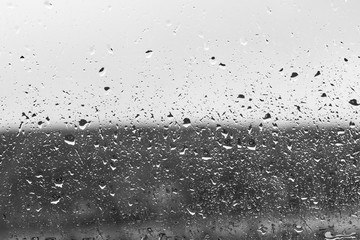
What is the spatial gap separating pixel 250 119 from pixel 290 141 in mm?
152

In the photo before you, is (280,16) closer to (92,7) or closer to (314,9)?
(314,9)

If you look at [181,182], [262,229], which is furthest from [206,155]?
[262,229]

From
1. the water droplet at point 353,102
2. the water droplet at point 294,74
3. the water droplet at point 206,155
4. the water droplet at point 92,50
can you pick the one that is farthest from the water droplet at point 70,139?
the water droplet at point 353,102

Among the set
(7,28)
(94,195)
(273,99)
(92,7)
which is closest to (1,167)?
(94,195)

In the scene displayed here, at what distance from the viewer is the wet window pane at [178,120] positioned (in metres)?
1.29

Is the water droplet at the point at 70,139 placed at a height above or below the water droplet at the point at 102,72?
below

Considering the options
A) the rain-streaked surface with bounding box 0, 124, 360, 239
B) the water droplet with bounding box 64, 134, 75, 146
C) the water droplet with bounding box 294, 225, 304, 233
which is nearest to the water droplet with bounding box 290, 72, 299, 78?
the rain-streaked surface with bounding box 0, 124, 360, 239

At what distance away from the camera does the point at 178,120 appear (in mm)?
1312

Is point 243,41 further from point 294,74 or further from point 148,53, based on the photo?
point 148,53

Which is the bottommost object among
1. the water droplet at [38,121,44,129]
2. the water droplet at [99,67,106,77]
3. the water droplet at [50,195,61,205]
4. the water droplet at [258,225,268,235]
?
the water droplet at [258,225,268,235]

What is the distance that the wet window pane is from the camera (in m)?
1.29

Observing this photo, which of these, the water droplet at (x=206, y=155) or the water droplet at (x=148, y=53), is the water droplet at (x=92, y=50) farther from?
the water droplet at (x=206, y=155)

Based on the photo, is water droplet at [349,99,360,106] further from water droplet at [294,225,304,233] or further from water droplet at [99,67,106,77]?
water droplet at [99,67,106,77]

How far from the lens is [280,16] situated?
131 cm
